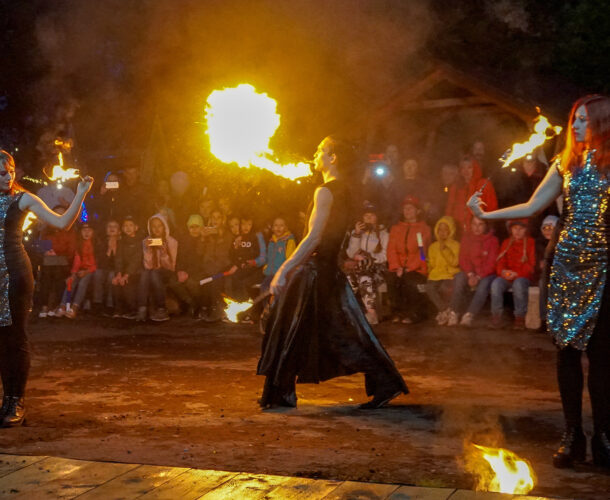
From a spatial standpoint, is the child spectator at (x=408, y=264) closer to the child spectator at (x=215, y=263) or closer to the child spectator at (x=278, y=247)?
the child spectator at (x=278, y=247)

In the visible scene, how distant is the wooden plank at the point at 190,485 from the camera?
410 cm

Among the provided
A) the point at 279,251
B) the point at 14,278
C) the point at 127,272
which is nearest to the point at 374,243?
the point at 279,251

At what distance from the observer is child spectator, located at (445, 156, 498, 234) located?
1235cm

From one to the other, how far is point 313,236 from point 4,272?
213cm

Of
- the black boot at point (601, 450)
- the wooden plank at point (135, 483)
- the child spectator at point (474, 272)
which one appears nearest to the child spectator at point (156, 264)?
the child spectator at point (474, 272)

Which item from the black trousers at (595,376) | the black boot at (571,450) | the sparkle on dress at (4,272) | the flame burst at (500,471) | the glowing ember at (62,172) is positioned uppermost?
the glowing ember at (62,172)

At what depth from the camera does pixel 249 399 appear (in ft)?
21.9

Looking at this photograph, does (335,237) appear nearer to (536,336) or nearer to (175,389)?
(175,389)

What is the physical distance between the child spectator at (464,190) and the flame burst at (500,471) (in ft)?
24.8

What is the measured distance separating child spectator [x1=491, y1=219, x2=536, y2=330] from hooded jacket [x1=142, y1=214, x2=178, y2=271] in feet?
15.7

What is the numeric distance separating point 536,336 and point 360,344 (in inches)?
201

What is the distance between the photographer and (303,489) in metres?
4.16

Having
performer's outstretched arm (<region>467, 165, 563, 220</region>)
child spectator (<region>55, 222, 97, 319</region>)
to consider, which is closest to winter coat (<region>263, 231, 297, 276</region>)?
child spectator (<region>55, 222, 97, 319</region>)

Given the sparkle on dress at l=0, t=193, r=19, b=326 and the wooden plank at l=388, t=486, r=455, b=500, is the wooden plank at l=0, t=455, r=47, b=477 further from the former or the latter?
the wooden plank at l=388, t=486, r=455, b=500
